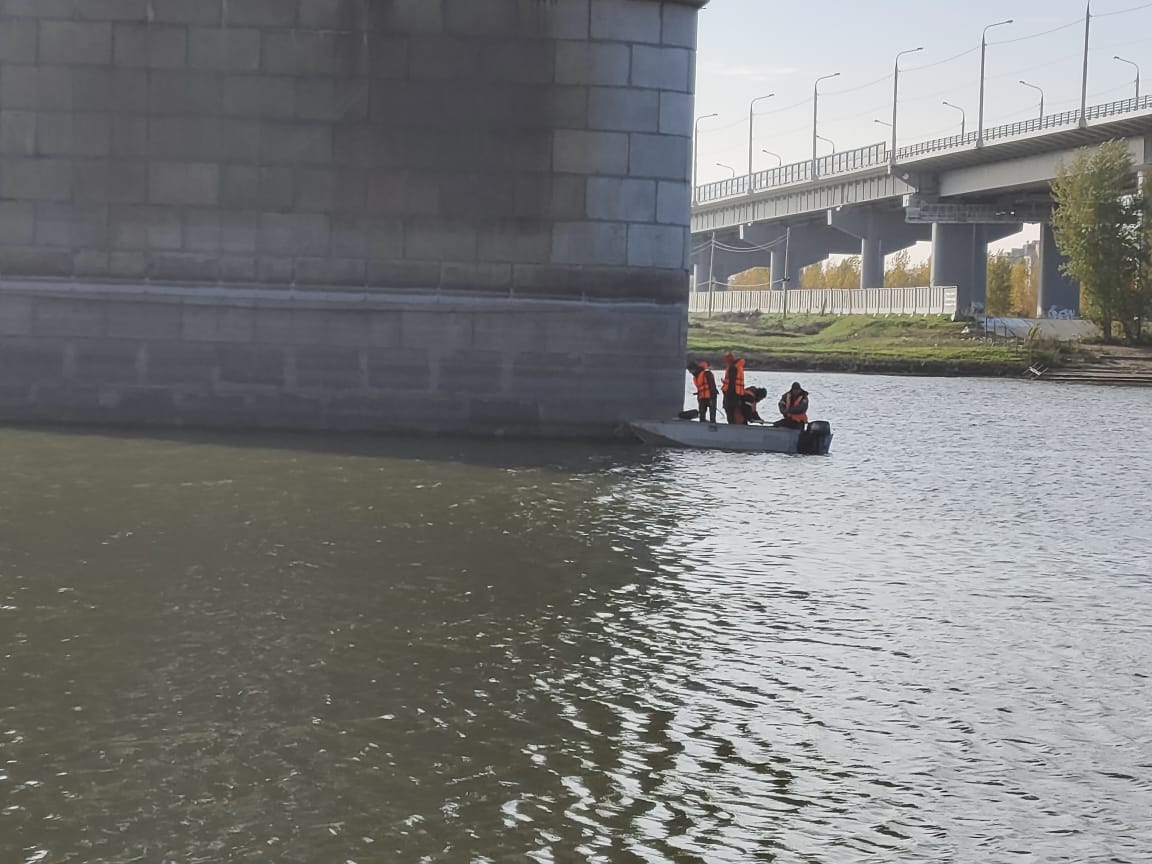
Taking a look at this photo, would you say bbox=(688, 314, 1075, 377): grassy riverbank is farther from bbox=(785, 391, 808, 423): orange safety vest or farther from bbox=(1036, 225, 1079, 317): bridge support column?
bbox=(785, 391, 808, 423): orange safety vest

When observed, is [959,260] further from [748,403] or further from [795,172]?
[748,403]

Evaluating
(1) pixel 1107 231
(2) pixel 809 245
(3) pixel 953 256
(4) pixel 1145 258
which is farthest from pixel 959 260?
(2) pixel 809 245

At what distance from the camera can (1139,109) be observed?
88.9 metres

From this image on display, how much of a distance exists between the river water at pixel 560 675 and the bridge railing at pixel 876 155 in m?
71.9

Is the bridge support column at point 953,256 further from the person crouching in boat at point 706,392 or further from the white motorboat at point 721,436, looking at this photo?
the white motorboat at point 721,436

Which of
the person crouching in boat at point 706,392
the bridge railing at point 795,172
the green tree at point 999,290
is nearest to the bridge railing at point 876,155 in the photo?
the bridge railing at point 795,172

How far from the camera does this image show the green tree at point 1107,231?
90.7 m

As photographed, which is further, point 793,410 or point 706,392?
point 706,392

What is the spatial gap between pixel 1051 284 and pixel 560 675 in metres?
110

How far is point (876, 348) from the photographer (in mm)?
96438

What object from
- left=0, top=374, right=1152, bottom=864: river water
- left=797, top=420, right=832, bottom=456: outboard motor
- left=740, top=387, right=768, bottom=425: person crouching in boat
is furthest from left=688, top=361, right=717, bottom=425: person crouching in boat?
left=0, top=374, right=1152, bottom=864: river water

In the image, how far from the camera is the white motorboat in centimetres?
3506

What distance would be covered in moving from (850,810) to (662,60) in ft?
91.4

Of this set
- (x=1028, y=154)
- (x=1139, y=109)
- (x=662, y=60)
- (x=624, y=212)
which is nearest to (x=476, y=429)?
(x=624, y=212)
